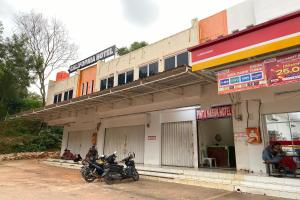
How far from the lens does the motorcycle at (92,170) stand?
31.7 ft

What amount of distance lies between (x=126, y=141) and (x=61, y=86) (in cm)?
1085

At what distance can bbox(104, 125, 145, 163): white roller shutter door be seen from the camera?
14.1m

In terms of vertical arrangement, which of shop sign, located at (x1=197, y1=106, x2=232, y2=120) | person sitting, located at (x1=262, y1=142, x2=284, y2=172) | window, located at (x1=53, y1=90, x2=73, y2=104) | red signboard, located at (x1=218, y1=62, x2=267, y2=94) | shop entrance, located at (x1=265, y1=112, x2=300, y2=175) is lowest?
person sitting, located at (x1=262, y1=142, x2=284, y2=172)

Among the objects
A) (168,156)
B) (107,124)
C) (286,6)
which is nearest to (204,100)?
(168,156)

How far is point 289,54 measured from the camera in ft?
21.8

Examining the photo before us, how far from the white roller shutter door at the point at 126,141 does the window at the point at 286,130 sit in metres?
7.33

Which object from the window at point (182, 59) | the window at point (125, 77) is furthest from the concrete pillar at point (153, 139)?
the window at point (125, 77)

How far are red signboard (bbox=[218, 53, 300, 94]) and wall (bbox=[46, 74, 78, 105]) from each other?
605 inches

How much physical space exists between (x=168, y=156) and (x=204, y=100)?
3827mm

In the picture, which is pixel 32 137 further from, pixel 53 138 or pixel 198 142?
pixel 198 142

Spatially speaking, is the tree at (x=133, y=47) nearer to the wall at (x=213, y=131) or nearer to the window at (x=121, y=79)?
the window at (x=121, y=79)

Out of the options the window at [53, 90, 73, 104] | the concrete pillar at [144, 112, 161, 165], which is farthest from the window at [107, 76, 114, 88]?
the window at [53, 90, 73, 104]

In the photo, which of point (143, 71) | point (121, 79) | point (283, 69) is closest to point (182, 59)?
point (143, 71)

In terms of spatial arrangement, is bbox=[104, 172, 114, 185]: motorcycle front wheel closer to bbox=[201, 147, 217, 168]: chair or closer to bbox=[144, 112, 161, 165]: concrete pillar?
bbox=[144, 112, 161, 165]: concrete pillar
